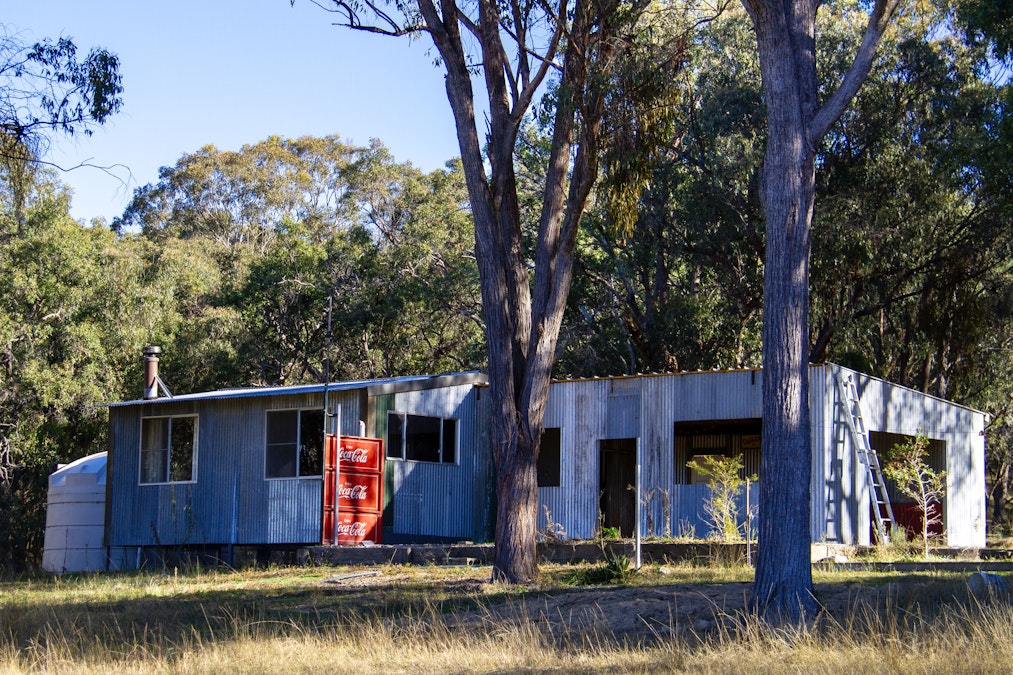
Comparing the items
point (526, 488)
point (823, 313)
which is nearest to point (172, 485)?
point (526, 488)

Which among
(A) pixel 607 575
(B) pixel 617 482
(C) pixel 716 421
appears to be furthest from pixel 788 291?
(B) pixel 617 482

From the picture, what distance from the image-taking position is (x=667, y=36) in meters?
18.2

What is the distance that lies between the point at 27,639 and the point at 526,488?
630 centimetres

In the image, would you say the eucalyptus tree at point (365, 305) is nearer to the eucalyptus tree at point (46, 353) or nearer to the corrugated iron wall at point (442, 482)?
the eucalyptus tree at point (46, 353)

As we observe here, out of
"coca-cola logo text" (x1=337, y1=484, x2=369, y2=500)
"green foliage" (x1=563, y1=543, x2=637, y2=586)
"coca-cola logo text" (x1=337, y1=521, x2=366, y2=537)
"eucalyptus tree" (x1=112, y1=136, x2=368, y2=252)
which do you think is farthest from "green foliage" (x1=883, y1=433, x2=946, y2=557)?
"eucalyptus tree" (x1=112, y1=136, x2=368, y2=252)

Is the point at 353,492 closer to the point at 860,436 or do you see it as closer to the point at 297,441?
the point at 297,441

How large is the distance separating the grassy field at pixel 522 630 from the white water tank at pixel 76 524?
31.4 ft

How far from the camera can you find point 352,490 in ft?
69.2

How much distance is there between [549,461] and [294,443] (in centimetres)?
620

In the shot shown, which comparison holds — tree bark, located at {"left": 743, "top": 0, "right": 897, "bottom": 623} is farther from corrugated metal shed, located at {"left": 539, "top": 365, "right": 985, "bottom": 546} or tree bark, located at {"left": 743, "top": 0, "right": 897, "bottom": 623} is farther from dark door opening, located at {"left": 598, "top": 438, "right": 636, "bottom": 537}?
dark door opening, located at {"left": 598, "top": 438, "right": 636, "bottom": 537}

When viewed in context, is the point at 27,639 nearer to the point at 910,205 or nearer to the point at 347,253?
the point at 910,205

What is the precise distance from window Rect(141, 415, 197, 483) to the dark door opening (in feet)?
29.7

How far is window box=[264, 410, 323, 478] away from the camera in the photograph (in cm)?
2177

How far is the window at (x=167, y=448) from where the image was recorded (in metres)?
23.3
